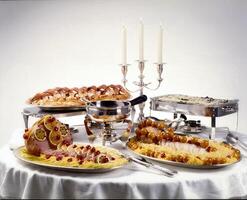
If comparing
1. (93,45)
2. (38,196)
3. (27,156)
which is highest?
(93,45)

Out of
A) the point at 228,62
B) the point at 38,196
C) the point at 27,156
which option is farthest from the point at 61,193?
the point at 228,62

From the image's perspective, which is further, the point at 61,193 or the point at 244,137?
the point at 244,137

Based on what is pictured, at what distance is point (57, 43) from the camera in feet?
15.5

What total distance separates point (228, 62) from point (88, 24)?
138cm

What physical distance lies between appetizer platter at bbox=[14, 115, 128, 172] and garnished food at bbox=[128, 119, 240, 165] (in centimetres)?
16

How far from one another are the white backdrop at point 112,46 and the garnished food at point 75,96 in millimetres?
1660

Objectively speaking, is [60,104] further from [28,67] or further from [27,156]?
[28,67]

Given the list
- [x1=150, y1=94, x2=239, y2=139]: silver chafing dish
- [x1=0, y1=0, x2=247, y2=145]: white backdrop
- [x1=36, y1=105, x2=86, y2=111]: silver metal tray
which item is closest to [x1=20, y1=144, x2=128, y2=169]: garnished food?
[x1=36, y1=105, x2=86, y2=111]: silver metal tray

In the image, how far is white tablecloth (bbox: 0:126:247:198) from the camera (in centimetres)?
176

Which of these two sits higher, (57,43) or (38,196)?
(57,43)

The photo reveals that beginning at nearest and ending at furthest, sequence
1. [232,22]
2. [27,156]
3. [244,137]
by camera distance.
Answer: [27,156]
[244,137]
[232,22]

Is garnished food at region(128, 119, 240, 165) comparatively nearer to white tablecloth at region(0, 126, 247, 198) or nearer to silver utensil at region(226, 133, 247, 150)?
white tablecloth at region(0, 126, 247, 198)

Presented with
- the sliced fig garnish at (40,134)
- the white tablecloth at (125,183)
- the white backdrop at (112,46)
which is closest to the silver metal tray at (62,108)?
the sliced fig garnish at (40,134)

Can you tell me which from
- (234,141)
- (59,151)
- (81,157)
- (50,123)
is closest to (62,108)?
(50,123)
